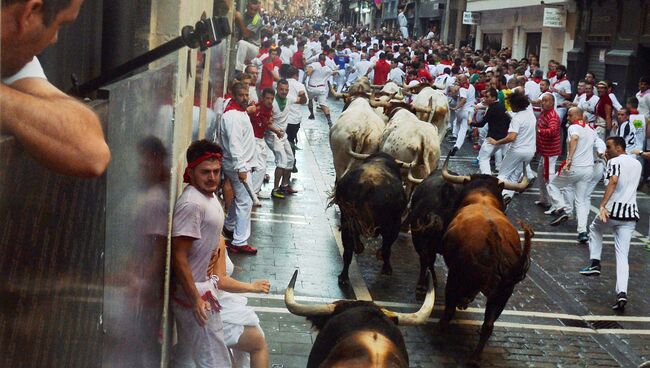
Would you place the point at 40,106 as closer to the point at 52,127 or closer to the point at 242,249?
the point at 52,127

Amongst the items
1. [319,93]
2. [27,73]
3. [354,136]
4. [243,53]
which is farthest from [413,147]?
[319,93]

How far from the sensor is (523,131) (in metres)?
14.9

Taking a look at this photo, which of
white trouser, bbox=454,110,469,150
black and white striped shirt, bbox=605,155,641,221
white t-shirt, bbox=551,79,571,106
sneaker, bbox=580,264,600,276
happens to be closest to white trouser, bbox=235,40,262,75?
white trouser, bbox=454,110,469,150

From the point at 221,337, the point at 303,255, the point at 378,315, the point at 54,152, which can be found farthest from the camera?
the point at 303,255

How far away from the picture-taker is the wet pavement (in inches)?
321

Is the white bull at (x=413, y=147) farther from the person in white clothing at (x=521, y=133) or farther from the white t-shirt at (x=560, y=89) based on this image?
the white t-shirt at (x=560, y=89)

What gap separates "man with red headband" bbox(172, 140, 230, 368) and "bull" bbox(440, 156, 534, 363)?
281 centimetres

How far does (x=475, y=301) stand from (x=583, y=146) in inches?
182

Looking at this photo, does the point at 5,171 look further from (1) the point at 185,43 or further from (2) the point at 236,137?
(2) the point at 236,137

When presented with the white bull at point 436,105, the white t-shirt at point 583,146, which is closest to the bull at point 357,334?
the white t-shirt at point 583,146

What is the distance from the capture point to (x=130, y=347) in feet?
13.1

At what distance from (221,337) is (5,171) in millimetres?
4052

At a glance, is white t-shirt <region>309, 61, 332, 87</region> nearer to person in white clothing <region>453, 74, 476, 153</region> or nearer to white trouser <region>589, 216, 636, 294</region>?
person in white clothing <region>453, 74, 476, 153</region>

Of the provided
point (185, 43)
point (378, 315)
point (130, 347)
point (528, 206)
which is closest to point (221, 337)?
point (378, 315)
